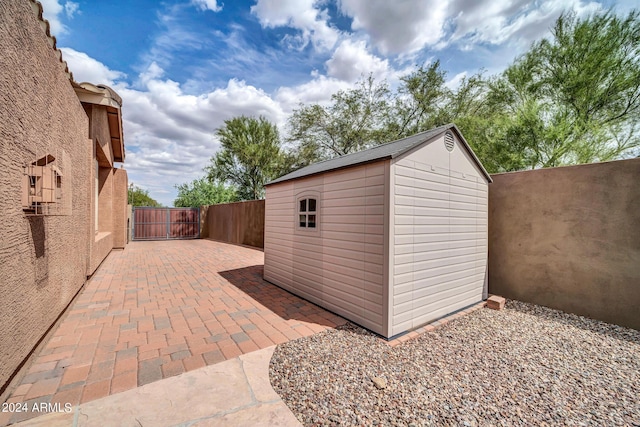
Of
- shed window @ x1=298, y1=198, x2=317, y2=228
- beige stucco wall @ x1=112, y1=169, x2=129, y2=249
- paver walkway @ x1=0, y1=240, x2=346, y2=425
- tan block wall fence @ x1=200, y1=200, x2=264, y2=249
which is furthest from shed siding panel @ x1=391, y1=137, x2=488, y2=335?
beige stucco wall @ x1=112, y1=169, x2=129, y2=249

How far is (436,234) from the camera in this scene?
365cm

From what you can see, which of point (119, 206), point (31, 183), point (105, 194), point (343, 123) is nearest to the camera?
point (31, 183)

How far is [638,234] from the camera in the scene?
11.4ft

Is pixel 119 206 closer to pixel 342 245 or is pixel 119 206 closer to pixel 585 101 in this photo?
pixel 342 245

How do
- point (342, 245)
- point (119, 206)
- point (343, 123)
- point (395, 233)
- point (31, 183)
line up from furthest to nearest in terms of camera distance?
point (343, 123)
point (119, 206)
point (342, 245)
point (395, 233)
point (31, 183)

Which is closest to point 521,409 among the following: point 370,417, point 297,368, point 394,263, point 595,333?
point 370,417

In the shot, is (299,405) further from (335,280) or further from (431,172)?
(431,172)

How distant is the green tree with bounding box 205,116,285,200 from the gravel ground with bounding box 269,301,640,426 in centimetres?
1774

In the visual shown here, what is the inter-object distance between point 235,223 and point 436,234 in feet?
34.0

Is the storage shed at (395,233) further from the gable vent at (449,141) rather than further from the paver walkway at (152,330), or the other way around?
the paver walkway at (152,330)

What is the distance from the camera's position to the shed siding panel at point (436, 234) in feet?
10.3

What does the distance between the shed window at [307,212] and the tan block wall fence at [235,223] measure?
5696 millimetres

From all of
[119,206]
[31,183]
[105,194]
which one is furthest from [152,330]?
[119,206]

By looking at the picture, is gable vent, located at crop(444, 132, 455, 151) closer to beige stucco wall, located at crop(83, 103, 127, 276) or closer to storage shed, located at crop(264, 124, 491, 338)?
storage shed, located at crop(264, 124, 491, 338)
